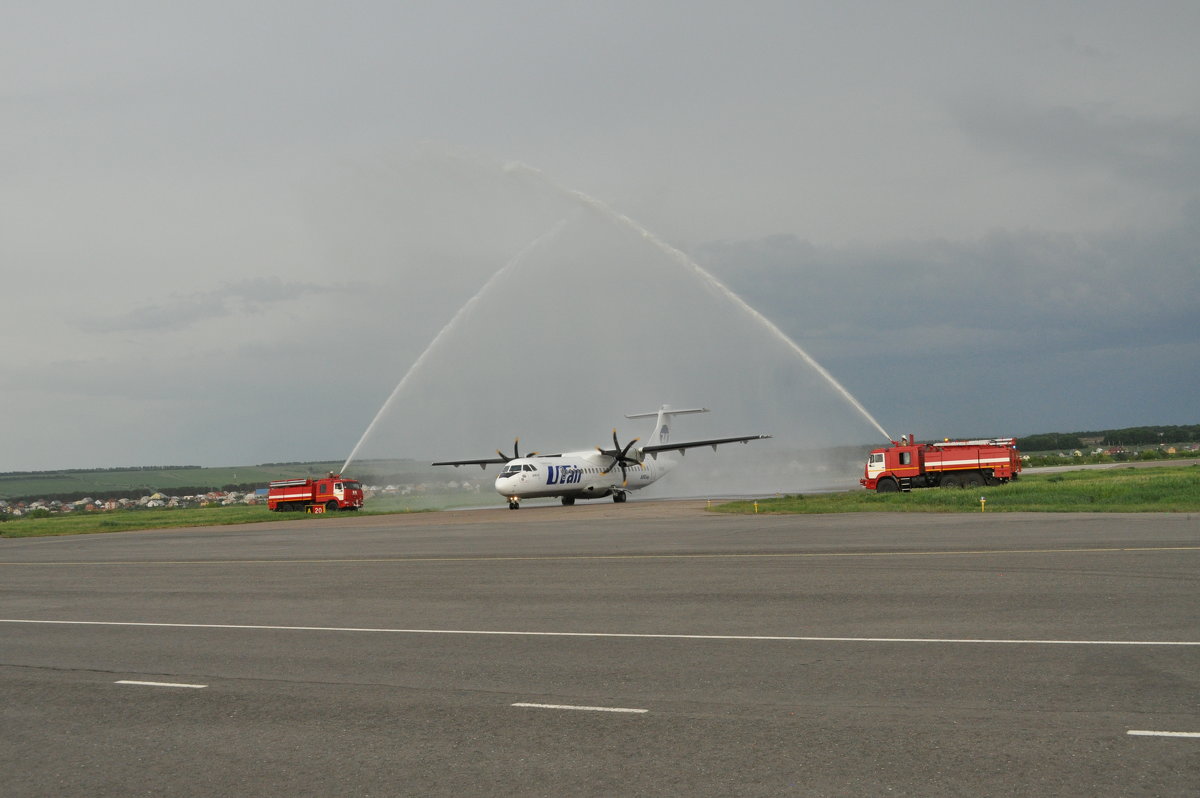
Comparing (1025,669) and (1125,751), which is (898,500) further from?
(1125,751)

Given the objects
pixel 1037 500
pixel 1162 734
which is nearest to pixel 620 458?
pixel 1037 500

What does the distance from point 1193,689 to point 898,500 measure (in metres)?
28.7

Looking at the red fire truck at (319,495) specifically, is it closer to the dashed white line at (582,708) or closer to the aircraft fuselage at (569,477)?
the aircraft fuselage at (569,477)

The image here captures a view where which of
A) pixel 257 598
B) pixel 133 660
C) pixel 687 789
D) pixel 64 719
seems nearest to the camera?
pixel 687 789

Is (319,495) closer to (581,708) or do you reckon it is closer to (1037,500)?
(1037,500)

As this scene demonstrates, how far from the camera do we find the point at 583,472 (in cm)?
5328

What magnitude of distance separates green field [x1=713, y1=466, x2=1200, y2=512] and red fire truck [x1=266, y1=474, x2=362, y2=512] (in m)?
27.8

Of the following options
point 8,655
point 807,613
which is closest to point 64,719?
point 8,655

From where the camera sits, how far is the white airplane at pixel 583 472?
163 feet

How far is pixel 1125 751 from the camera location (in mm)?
6871

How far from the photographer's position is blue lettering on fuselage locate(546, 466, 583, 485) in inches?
2002

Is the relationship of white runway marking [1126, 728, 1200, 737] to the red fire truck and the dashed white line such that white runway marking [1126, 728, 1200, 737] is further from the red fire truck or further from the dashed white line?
the red fire truck

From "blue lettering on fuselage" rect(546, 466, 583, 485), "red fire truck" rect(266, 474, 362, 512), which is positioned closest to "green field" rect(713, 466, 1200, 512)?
"blue lettering on fuselage" rect(546, 466, 583, 485)

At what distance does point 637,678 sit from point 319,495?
5224 cm
